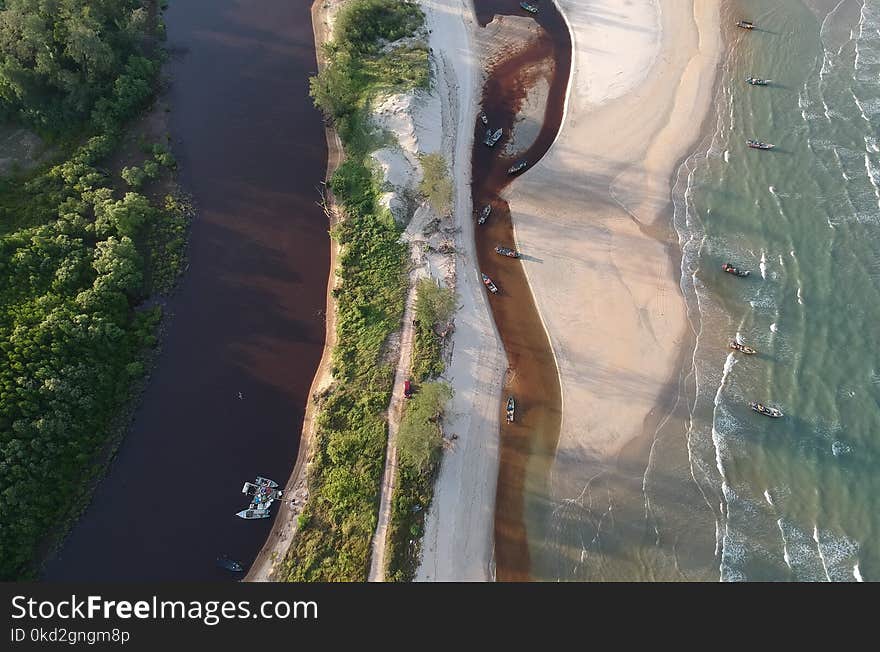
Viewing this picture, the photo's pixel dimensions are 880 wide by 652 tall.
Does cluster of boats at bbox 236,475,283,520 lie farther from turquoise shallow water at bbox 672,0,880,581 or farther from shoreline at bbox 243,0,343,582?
turquoise shallow water at bbox 672,0,880,581

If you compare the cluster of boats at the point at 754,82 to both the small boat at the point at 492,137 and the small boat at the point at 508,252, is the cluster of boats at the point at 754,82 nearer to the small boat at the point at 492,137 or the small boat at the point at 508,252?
the small boat at the point at 492,137

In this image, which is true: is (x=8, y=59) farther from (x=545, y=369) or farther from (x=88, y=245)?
(x=545, y=369)

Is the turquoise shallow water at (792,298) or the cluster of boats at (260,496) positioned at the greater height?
the turquoise shallow water at (792,298)

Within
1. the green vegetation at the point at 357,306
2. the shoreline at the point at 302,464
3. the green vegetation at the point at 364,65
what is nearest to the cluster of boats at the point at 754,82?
the green vegetation at the point at 364,65

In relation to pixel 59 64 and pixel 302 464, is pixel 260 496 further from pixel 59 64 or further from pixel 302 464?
pixel 59 64

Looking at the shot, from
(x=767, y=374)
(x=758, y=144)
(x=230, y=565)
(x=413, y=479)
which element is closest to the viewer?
(x=230, y=565)

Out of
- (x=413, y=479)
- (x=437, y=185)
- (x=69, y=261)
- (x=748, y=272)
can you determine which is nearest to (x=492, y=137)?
(x=437, y=185)
